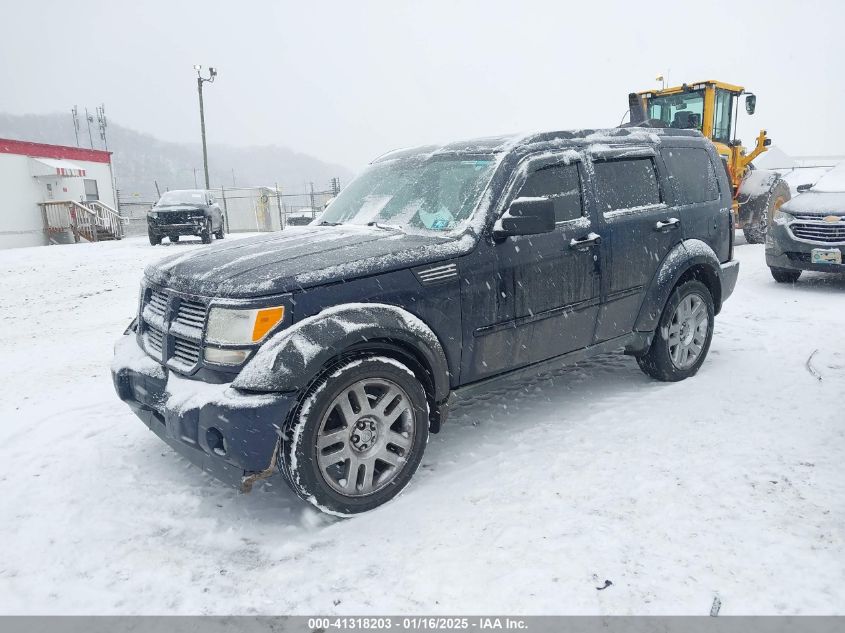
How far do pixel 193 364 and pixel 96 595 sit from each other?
1.08 m

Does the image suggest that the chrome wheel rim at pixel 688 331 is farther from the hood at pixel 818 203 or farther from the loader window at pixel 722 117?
the loader window at pixel 722 117

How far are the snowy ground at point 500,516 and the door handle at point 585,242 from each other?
1191 mm

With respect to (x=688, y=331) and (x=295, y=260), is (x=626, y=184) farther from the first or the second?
(x=295, y=260)

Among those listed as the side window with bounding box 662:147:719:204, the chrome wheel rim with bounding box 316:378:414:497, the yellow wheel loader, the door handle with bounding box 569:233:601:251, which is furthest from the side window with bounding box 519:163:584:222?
the yellow wheel loader

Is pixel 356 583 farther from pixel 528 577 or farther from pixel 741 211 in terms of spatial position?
pixel 741 211

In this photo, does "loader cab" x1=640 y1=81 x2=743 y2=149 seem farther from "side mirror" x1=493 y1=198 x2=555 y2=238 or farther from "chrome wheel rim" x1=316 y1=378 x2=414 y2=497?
"chrome wheel rim" x1=316 y1=378 x2=414 y2=497

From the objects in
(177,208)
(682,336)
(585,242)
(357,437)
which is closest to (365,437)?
(357,437)

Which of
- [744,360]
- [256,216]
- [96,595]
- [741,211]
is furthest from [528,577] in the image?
[256,216]

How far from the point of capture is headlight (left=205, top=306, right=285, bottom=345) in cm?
293

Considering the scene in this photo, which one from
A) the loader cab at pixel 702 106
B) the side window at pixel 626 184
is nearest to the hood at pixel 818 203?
Result: the loader cab at pixel 702 106

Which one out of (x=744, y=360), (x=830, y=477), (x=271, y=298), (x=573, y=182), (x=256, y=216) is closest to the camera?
(x=271, y=298)

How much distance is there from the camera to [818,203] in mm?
8742

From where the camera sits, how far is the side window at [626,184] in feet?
14.2

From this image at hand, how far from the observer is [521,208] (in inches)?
138
